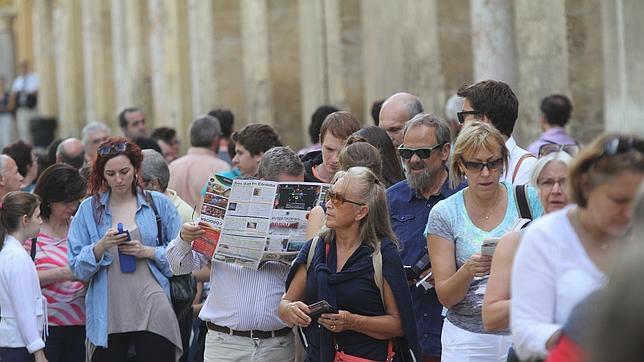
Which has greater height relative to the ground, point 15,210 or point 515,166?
point 515,166

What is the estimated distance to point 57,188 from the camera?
899 centimetres

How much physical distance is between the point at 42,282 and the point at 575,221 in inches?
197

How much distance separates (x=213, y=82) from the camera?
25.0m

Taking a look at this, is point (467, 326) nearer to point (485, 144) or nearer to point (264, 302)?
point (485, 144)

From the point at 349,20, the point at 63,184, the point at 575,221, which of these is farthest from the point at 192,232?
the point at 349,20

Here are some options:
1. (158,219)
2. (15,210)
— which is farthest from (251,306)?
(15,210)

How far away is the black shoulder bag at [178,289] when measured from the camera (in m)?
8.64

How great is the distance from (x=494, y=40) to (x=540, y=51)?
67 cm

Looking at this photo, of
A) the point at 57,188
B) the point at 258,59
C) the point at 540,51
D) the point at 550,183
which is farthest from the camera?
the point at 258,59

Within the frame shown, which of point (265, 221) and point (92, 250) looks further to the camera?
point (92, 250)

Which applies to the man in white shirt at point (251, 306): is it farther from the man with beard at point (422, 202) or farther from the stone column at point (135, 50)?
the stone column at point (135, 50)

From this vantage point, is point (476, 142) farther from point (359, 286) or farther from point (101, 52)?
point (101, 52)

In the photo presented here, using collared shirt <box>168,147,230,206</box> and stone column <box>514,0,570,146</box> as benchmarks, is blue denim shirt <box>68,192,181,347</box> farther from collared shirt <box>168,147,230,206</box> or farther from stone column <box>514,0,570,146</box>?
stone column <box>514,0,570,146</box>

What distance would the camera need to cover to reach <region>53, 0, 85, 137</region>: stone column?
3919 cm
